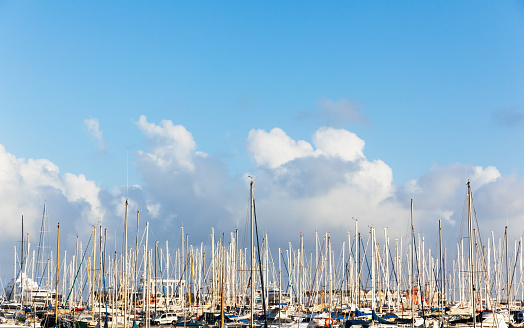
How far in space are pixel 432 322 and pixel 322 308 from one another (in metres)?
11.6

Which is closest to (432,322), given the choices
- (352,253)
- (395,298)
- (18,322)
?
(352,253)

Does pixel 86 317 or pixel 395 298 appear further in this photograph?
pixel 395 298

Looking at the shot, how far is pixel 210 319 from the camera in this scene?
6369 centimetres

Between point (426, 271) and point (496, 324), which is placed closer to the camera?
point (496, 324)

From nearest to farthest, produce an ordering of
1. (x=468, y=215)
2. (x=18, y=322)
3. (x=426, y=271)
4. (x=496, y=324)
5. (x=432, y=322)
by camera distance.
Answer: (x=468, y=215) < (x=496, y=324) < (x=432, y=322) < (x=18, y=322) < (x=426, y=271)

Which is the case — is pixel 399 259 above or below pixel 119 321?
above

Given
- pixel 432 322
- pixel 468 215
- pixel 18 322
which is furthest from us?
pixel 18 322

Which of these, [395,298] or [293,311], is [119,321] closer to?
[293,311]

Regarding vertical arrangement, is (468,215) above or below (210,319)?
above

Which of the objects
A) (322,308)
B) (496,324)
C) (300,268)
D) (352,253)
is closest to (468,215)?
(496,324)

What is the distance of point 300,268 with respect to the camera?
8969cm

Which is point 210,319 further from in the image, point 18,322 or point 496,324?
point 496,324

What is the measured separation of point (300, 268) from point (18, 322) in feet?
124

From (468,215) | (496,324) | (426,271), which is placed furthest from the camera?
(426,271)
